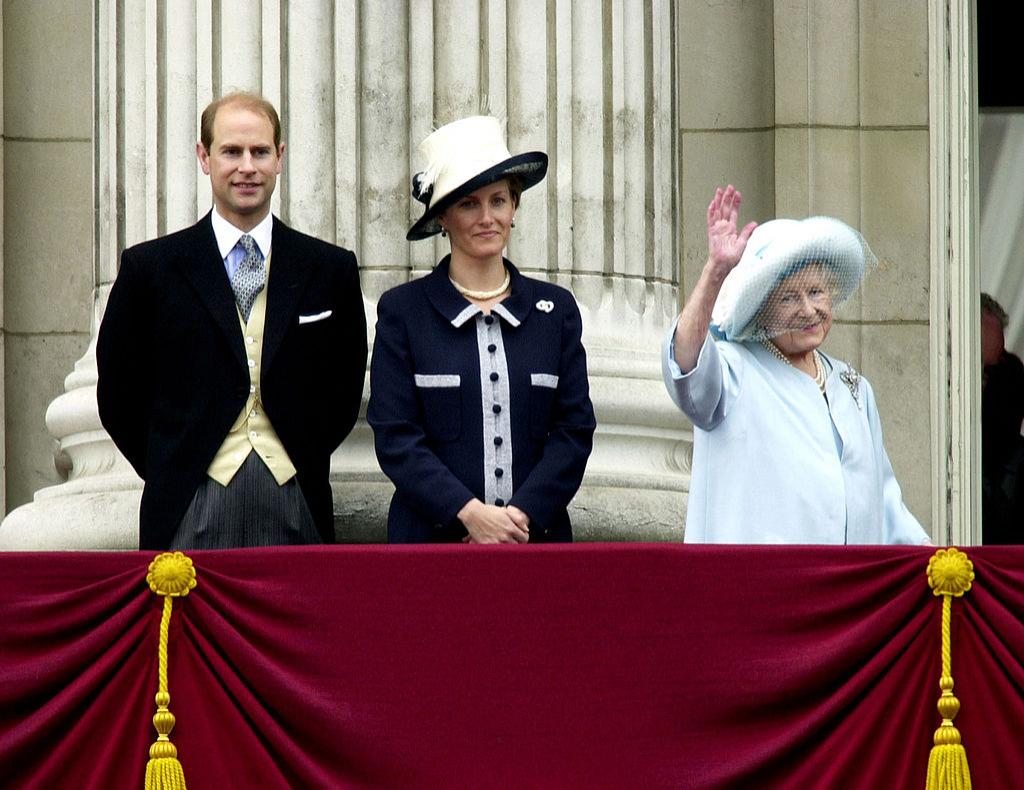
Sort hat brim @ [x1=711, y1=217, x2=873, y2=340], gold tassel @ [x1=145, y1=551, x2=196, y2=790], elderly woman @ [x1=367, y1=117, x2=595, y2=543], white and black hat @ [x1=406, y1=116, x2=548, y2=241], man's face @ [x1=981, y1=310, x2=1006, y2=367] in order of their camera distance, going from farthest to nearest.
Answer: man's face @ [x1=981, y1=310, x2=1006, y2=367]
white and black hat @ [x1=406, y1=116, x2=548, y2=241]
elderly woman @ [x1=367, y1=117, x2=595, y2=543]
hat brim @ [x1=711, y1=217, x2=873, y2=340]
gold tassel @ [x1=145, y1=551, x2=196, y2=790]

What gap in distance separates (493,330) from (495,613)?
40.6 inches

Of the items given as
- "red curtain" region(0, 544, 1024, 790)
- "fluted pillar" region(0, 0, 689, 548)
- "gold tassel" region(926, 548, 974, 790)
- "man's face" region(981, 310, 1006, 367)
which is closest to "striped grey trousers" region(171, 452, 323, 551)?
"red curtain" region(0, 544, 1024, 790)

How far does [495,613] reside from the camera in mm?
5066

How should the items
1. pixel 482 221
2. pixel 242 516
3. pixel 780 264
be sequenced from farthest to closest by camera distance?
pixel 482 221 → pixel 242 516 → pixel 780 264

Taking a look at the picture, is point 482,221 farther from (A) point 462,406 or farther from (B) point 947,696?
(B) point 947,696

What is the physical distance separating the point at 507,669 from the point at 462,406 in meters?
0.93

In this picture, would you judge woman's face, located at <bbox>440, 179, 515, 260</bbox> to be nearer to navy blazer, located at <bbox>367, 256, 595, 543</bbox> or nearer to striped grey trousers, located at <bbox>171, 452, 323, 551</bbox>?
navy blazer, located at <bbox>367, 256, 595, 543</bbox>

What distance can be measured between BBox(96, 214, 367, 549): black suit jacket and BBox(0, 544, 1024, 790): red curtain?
0.69 metres

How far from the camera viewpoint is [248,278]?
19.4 ft

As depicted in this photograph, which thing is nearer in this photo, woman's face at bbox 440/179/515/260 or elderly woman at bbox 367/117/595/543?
elderly woman at bbox 367/117/595/543

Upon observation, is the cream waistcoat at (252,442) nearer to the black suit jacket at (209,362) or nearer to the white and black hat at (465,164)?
the black suit jacket at (209,362)

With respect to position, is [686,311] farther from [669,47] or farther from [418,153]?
[669,47]

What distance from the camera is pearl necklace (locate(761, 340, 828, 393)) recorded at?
5.68m

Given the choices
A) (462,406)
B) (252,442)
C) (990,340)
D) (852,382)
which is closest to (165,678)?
(252,442)
